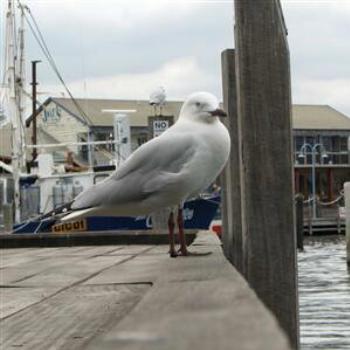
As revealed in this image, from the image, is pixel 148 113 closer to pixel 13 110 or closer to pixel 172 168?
pixel 13 110

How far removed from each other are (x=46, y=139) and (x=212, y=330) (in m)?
51.7

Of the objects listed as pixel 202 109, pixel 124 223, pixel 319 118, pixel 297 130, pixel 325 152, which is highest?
pixel 319 118

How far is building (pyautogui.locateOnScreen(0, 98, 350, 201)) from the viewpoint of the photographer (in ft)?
165

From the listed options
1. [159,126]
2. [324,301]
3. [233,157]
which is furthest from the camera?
[324,301]

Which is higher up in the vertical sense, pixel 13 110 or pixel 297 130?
pixel 297 130

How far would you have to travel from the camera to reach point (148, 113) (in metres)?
52.7

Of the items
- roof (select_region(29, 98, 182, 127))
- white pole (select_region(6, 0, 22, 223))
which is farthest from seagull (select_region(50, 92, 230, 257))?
roof (select_region(29, 98, 182, 127))

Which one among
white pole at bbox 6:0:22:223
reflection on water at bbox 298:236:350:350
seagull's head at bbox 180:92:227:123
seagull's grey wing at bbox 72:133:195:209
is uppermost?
white pole at bbox 6:0:22:223

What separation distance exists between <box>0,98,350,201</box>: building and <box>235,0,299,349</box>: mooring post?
43893 millimetres

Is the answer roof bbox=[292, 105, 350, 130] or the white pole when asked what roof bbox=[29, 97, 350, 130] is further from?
the white pole

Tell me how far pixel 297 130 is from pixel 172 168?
2000 inches

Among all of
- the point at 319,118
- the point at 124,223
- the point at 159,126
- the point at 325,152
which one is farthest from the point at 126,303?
the point at 319,118

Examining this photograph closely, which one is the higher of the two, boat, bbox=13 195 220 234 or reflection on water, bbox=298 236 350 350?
boat, bbox=13 195 220 234

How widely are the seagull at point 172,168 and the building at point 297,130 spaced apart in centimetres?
4254
